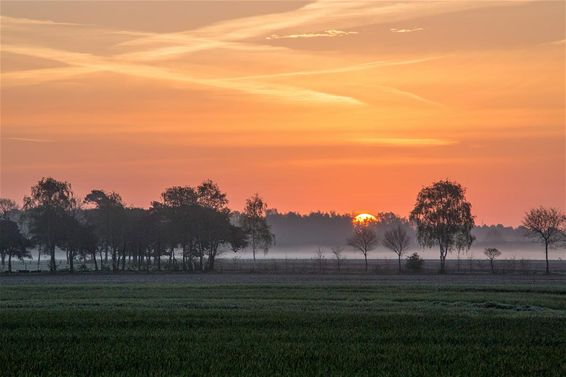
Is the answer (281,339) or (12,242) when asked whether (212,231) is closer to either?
(12,242)

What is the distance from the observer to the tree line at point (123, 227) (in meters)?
136

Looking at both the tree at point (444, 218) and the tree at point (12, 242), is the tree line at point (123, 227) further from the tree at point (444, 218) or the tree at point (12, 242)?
the tree at point (444, 218)

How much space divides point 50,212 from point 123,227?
1544 cm

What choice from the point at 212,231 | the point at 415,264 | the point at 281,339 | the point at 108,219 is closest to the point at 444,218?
the point at 415,264

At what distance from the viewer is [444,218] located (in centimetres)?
13888

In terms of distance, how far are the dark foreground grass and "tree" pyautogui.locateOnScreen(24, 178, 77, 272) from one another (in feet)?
282

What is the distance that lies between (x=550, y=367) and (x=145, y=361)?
42.4ft

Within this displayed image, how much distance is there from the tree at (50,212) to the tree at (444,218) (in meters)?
60.8

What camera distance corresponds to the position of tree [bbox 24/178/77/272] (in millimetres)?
135000

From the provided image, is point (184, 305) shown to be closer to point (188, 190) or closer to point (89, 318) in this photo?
point (89, 318)

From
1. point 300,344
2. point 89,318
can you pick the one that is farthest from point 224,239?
point 300,344

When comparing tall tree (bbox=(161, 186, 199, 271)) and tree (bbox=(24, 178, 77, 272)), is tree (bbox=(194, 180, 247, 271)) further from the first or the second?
tree (bbox=(24, 178, 77, 272))

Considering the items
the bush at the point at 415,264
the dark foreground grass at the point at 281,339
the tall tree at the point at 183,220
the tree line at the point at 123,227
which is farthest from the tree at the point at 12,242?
the dark foreground grass at the point at 281,339

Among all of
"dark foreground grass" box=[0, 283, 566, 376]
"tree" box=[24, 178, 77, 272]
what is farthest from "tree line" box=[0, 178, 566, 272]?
"dark foreground grass" box=[0, 283, 566, 376]
